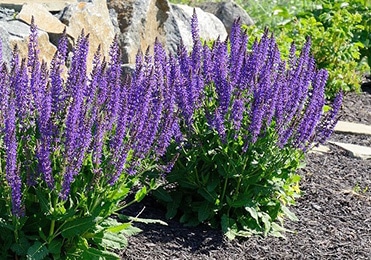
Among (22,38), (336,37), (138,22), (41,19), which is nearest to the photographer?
(22,38)

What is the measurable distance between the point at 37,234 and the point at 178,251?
1.09 metres

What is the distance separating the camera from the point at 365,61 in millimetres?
11070

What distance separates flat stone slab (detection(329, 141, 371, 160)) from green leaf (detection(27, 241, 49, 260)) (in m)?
4.07

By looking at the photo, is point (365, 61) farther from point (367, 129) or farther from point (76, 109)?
point (76, 109)

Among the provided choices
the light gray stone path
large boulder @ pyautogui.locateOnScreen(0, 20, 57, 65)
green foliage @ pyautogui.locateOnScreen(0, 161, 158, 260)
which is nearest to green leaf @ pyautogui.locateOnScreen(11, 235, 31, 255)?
green foliage @ pyautogui.locateOnScreen(0, 161, 158, 260)

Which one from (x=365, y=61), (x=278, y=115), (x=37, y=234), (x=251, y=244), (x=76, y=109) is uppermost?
(x=76, y=109)

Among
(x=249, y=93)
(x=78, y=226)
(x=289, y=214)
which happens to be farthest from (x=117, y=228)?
(x=289, y=214)

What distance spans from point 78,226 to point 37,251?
0.76ft

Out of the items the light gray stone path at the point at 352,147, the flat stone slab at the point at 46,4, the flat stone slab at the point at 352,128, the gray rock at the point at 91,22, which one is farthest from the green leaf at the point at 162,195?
the flat stone slab at the point at 352,128

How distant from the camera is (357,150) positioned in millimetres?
7113

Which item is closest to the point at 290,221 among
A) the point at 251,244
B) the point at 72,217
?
the point at 251,244

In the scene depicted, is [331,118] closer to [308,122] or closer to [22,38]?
[308,122]

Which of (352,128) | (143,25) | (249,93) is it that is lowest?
(352,128)

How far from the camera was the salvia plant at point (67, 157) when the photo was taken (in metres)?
3.49
